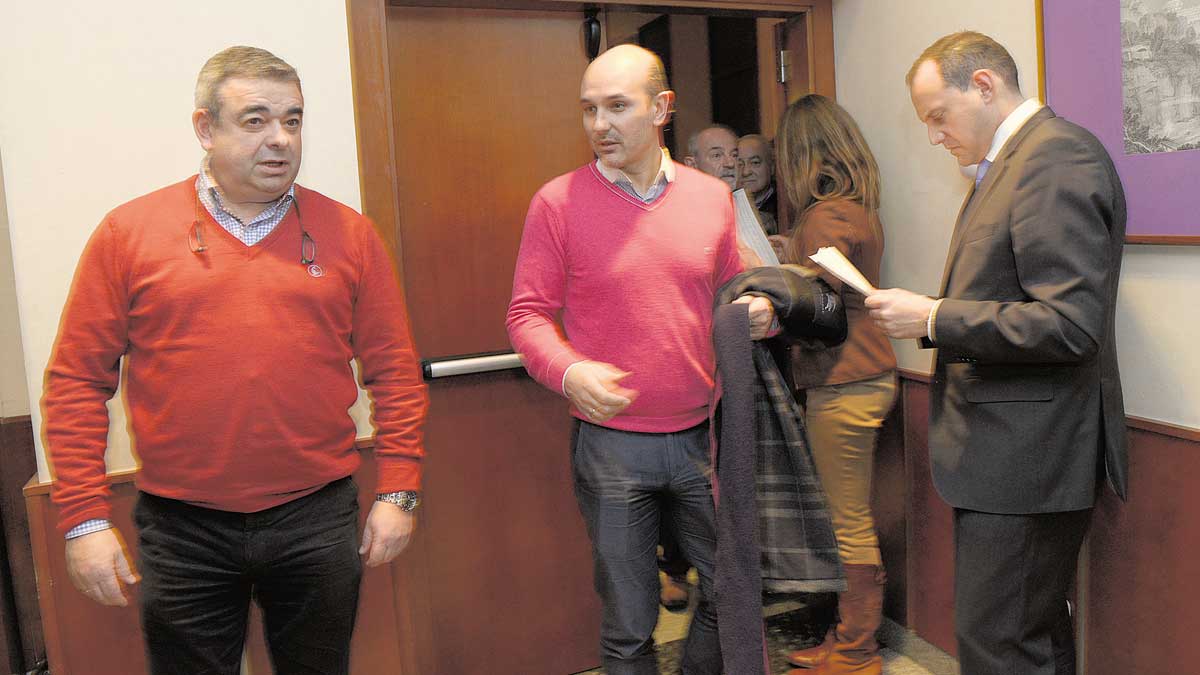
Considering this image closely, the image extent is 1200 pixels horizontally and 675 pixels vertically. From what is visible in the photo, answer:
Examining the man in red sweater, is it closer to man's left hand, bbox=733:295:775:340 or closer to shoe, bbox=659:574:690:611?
man's left hand, bbox=733:295:775:340

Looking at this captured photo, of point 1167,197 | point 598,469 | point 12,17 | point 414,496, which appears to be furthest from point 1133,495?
point 12,17

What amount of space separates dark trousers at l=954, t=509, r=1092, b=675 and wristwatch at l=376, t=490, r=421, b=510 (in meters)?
1.12

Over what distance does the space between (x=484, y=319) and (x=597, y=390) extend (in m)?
0.98

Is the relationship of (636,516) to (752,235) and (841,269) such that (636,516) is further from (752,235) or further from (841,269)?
(752,235)

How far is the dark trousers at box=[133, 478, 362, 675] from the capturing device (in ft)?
5.35

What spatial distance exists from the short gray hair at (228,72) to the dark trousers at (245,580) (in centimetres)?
71

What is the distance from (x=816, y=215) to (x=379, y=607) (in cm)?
158

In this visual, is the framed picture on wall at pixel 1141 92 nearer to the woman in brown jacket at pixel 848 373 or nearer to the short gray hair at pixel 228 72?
the woman in brown jacket at pixel 848 373

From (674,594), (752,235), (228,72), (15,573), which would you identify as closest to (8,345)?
(15,573)

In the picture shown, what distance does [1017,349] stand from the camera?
5.55 feet

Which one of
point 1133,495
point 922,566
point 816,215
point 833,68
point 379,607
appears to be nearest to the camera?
point 1133,495

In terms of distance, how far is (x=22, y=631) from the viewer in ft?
9.39

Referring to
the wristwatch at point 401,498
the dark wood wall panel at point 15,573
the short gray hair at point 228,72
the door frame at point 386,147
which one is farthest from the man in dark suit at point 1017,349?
the dark wood wall panel at point 15,573

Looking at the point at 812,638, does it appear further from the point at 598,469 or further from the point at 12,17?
the point at 12,17
